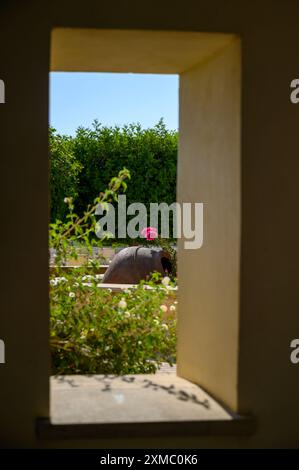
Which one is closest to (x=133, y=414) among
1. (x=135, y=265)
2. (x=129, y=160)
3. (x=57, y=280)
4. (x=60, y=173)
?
(x=57, y=280)

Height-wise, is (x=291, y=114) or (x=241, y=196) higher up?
(x=291, y=114)

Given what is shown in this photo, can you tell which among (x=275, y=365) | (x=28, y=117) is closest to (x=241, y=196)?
(x=275, y=365)

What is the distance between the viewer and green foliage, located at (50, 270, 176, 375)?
429 centimetres

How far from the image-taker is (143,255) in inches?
375

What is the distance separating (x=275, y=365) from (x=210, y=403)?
419 millimetres

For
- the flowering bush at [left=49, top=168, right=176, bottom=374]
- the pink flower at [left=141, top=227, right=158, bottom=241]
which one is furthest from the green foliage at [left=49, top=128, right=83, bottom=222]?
the flowering bush at [left=49, top=168, right=176, bottom=374]

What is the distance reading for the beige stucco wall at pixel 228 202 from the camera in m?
3.15

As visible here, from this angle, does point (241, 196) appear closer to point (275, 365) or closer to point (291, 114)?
point (291, 114)

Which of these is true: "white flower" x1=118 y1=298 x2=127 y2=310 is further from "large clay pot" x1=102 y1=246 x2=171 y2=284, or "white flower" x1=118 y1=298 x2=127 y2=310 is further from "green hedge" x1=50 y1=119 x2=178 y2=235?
"green hedge" x1=50 y1=119 x2=178 y2=235

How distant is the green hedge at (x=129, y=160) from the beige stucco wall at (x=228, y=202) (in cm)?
1647

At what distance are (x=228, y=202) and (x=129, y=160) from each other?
17.2 metres

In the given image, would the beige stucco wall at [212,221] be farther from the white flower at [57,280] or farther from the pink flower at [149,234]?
the pink flower at [149,234]

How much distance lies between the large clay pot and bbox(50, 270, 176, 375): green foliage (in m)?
4.63

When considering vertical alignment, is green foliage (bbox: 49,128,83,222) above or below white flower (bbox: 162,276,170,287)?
above
